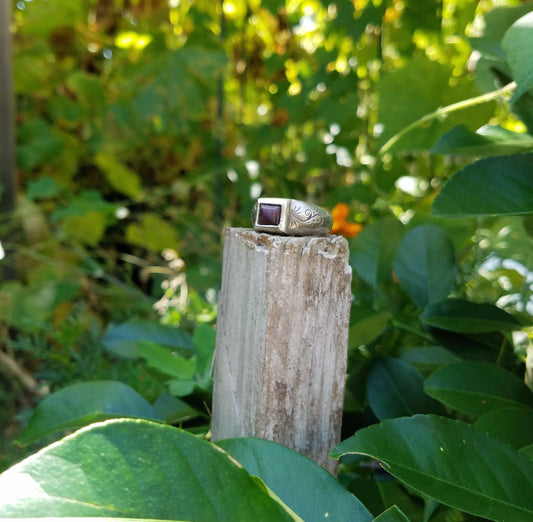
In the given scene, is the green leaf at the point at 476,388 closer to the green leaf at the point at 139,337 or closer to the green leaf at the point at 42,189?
the green leaf at the point at 139,337

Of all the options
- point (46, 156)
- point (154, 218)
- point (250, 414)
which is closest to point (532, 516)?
point (250, 414)

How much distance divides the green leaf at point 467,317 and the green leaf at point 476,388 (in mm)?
52

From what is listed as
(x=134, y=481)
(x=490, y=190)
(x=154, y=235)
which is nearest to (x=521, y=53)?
(x=490, y=190)

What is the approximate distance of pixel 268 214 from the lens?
44cm

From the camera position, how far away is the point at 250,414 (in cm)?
43

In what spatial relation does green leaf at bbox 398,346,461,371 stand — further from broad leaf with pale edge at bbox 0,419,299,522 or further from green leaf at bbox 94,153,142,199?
green leaf at bbox 94,153,142,199

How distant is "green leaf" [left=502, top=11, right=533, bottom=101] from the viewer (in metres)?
0.36

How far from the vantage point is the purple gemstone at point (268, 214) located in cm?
44

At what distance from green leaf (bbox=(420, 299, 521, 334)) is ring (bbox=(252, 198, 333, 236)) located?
0.63ft

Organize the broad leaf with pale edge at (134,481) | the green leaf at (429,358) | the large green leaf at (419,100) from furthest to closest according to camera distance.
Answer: the large green leaf at (419,100), the green leaf at (429,358), the broad leaf with pale edge at (134,481)

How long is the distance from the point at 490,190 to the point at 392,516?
0.90 ft

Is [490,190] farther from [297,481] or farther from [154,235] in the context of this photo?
[154,235]

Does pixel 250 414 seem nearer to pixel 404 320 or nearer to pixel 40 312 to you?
pixel 404 320

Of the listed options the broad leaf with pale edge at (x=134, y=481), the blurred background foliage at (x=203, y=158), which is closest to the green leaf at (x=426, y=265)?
the blurred background foliage at (x=203, y=158)
